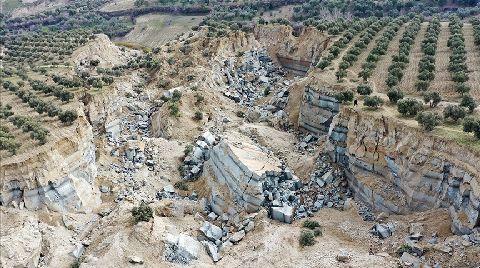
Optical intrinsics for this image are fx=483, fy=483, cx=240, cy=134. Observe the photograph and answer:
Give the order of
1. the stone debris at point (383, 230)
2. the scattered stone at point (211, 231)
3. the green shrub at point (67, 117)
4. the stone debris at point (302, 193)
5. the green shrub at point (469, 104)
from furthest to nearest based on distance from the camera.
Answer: the green shrub at point (67, 117) → the green shrub at point (469, 104) → the stone debris at point (302, 193) → the scattered stone at point (211, 231) → the stone debris at point (383, 230)

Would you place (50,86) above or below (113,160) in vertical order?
above

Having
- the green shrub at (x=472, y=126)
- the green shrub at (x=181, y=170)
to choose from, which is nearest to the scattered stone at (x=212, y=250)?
the green shrub at (x=181, y=170)

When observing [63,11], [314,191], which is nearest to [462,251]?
[314,191]

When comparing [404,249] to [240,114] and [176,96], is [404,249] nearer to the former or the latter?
[240,114]

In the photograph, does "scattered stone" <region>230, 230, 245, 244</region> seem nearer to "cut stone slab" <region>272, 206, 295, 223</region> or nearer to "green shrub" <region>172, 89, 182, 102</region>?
"cut stone slab" <region>272, 206, 295, 223</region>

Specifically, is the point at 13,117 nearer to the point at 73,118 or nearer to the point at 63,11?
the point at 73,118

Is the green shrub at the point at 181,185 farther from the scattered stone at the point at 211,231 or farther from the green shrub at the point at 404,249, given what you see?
the green shrub at the point at 404,249

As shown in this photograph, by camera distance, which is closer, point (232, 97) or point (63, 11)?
point (232, 97)
